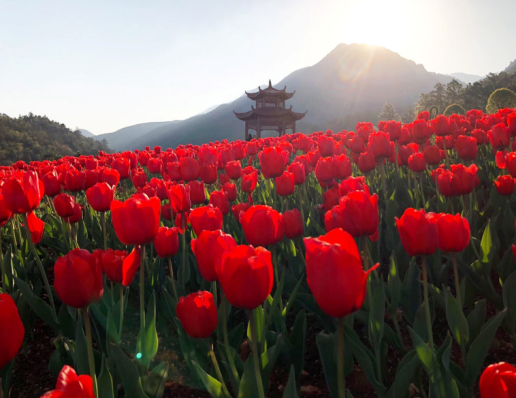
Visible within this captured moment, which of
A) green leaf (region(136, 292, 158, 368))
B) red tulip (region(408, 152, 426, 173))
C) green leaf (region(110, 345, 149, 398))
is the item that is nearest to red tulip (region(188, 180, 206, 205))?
green leaf (region(136, 292, 158, 368))

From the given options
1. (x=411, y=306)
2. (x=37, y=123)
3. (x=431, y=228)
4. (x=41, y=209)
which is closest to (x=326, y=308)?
(x=431, y=228)

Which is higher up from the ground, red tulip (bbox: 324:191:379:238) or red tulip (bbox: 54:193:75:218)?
red tulip (bbox: 54:193:75:218)

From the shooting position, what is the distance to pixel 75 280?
1.41 meters

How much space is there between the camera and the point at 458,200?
147 inches

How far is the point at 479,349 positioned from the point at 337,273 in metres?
0.91

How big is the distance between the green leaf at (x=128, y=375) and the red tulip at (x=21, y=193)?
1.29m

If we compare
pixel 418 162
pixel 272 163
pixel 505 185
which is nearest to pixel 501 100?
pixel 418 162

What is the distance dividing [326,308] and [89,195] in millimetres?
2158

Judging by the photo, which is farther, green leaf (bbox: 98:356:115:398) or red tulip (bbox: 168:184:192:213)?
red tulip (bbox: 168:184:192:213)

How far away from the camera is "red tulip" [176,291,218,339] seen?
143 centimetres

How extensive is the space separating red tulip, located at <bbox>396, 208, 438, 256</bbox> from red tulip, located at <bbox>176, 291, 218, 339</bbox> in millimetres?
870

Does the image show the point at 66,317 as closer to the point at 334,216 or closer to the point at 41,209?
the point at 334,216

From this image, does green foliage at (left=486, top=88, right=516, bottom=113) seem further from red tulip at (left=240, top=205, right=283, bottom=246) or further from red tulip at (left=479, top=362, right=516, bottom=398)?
red tulip at (left=479, top=362, right=516, bottom=398)

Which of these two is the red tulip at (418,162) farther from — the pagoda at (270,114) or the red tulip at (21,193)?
the pagoda at (270,114)
